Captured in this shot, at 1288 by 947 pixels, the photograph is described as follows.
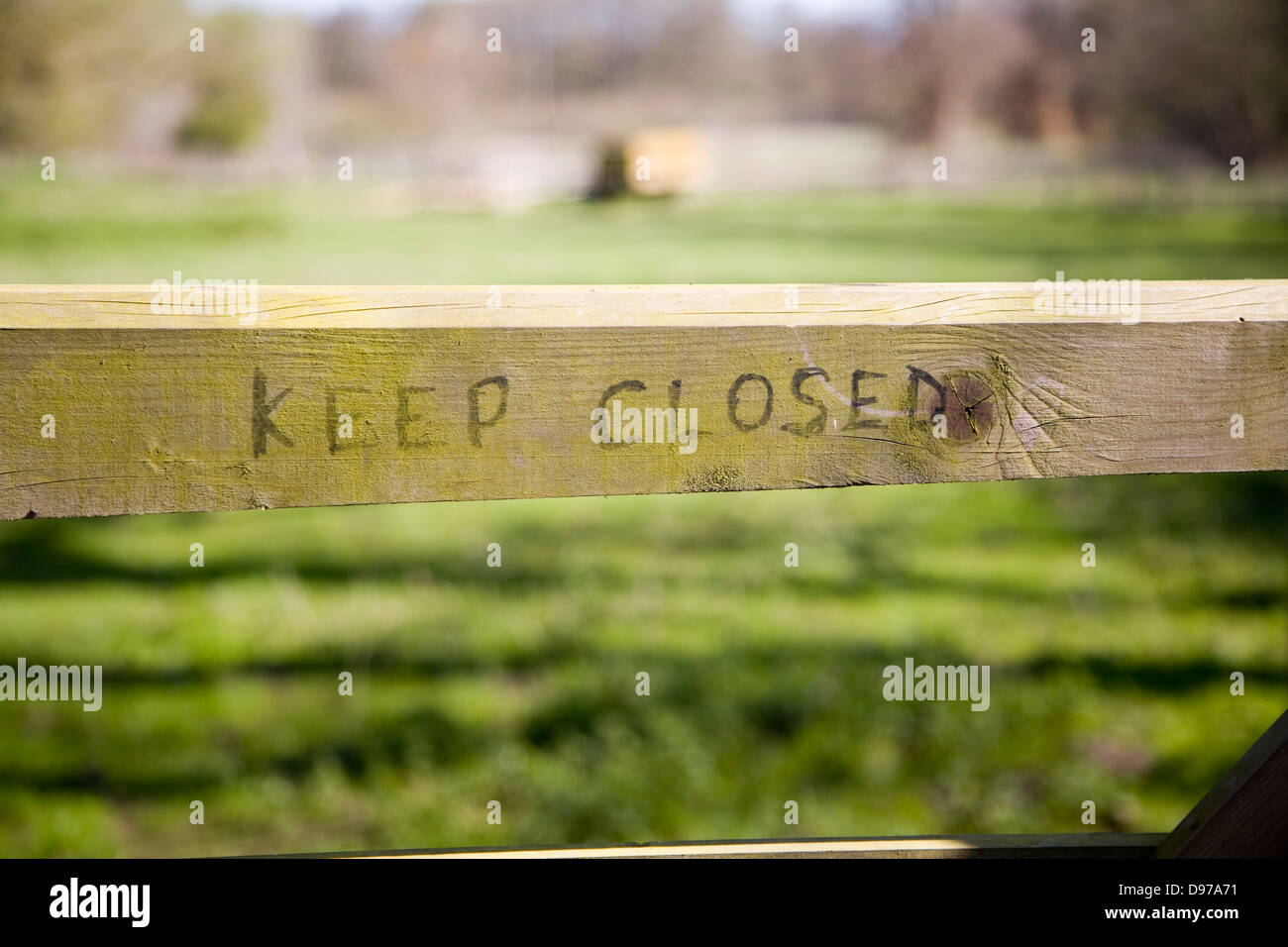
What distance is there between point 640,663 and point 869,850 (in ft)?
7.86

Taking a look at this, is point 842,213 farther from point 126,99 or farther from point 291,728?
point 291,728

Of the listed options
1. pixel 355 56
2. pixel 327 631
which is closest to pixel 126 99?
pixel 355 56

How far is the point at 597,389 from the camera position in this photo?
1.00m

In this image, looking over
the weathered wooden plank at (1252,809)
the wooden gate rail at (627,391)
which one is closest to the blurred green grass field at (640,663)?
the weathered wooden plank at (1252,809)

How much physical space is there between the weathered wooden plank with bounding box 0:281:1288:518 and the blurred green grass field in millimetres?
1924

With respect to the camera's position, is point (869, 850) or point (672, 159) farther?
point (672, 159)

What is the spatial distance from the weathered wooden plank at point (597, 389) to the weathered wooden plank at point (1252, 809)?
34 cm

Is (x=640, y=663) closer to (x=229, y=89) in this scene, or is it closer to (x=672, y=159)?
(x=229, y=89)

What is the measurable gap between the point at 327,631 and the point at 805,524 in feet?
9.13

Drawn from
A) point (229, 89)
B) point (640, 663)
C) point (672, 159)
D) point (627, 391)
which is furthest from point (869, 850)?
point (672, 159)

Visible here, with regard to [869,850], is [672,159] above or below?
above

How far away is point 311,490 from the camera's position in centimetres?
98

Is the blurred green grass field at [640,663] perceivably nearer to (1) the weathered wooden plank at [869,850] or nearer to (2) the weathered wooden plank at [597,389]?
(1) the weathered wooden plank at [869,850]

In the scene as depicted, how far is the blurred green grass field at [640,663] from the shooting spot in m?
2.78
